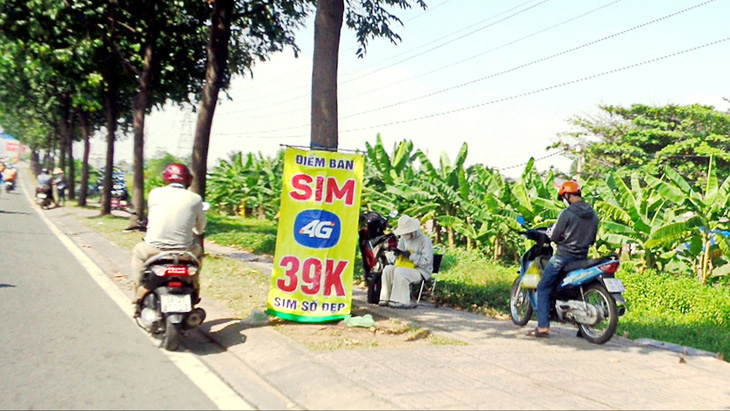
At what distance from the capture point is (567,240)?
26.3ft

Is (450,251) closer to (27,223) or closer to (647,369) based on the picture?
(647,369)

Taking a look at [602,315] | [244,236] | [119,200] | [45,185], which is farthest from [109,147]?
[602,315]

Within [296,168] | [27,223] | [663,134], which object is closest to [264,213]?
[27,223]

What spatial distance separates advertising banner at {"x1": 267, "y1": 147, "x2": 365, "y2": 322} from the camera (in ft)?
25.9

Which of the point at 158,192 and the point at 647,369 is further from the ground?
the point at 158,192

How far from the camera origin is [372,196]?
19516 mm

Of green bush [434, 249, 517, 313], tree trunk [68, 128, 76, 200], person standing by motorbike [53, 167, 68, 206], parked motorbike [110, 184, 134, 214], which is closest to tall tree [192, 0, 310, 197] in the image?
green bush [434, 249, 517, 313]

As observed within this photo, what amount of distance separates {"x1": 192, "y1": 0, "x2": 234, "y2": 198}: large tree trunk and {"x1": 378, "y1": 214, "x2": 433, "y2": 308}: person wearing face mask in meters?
5.17

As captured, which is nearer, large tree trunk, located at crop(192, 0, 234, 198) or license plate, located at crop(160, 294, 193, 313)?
license plate, located at crop(160, 294, 193, 313)

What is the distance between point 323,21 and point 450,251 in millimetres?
9082

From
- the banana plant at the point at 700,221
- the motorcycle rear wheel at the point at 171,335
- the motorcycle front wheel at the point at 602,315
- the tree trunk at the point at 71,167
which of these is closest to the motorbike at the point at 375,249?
the motorcycle front wheel at the point at 602,315

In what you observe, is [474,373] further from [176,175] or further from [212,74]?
[212,74]

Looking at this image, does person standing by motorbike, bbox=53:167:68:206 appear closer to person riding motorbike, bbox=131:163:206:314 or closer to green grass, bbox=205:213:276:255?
green grass, bbox=205:213:276:255

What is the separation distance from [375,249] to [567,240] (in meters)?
3.17
